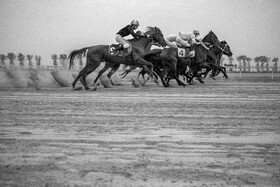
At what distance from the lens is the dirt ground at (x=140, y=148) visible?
3264 millimetres

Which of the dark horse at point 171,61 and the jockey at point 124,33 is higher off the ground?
the jockey at point 124,33

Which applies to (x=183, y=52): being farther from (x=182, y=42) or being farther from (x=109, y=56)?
(x=109, y=56)

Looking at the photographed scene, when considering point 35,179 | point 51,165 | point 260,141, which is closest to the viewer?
point 35,179

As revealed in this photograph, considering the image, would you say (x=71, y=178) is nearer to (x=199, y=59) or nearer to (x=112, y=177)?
(x=112, y=177)

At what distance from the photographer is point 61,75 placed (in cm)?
1808

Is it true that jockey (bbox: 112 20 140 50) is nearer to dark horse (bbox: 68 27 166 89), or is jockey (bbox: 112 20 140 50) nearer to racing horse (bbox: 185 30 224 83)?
dark horse (bbox: 68 27 166 89)

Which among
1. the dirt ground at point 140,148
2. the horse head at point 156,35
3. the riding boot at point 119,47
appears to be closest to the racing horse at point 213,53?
the horse head at point 156,35

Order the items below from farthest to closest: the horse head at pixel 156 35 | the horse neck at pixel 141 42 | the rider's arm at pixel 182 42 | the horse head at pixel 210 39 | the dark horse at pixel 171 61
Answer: the horse head at pixel 210 39
the rider's arm at pixel 182 42
the dark horse at pixel 171 61
the horse head at pixel 156 35
the horse neck at pixel 141 42

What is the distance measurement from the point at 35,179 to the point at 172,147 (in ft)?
5.84

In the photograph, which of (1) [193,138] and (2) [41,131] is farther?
(2) [41,131]

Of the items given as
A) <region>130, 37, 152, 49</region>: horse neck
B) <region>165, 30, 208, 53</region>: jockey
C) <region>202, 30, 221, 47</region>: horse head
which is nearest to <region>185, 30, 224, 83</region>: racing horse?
<region>202, 30, 221, 47</region>: horse head

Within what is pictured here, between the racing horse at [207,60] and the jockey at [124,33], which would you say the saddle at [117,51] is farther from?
the racing horse at [207,60]

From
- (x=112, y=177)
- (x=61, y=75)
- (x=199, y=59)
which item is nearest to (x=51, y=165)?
(x=112, y=177)

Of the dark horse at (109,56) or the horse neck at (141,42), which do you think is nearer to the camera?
the dark horse at (109,56)
